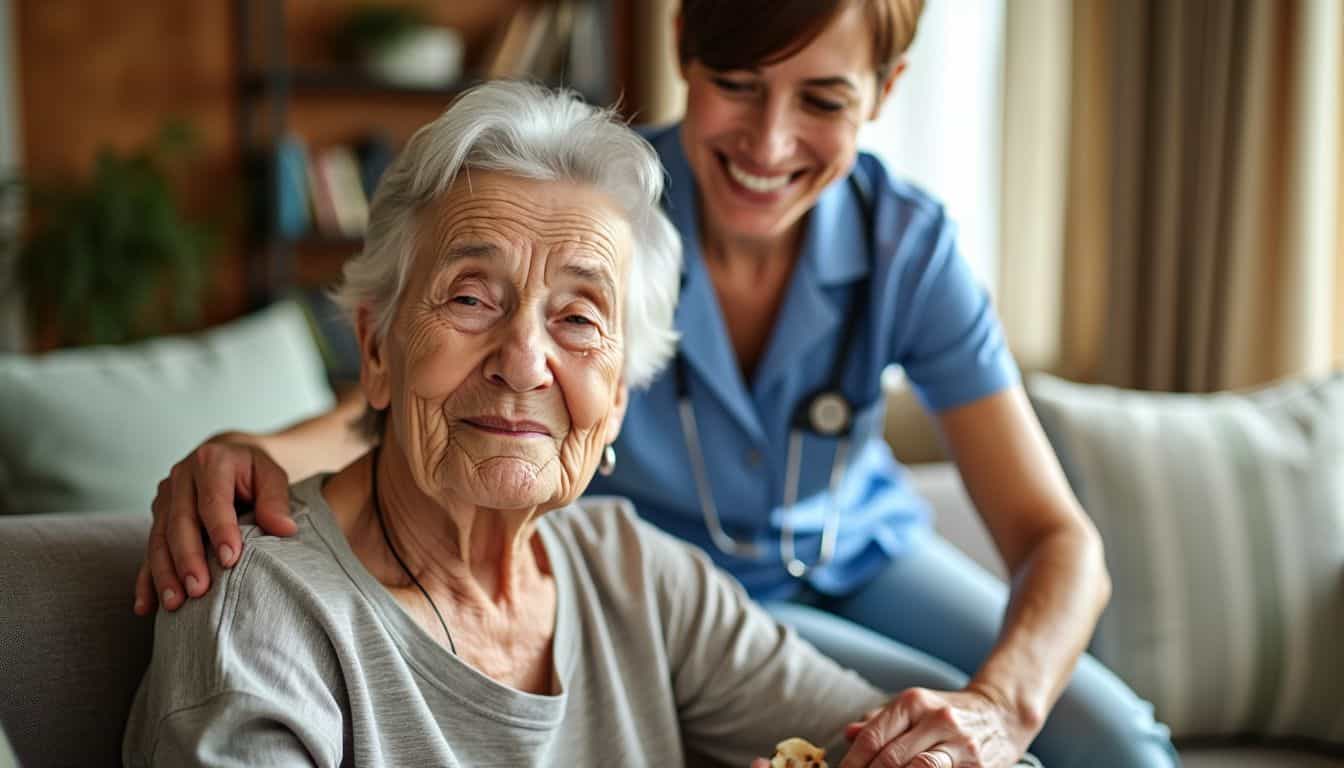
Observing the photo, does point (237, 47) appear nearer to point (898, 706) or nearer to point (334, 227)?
point (334, 227)

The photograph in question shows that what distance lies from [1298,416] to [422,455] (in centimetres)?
160

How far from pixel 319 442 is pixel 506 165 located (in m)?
0.50

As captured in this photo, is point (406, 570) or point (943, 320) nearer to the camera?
point (406, 570)

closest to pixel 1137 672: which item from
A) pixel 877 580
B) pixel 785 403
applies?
pixel 877 580

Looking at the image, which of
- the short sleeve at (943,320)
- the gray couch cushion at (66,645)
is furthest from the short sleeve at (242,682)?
the short sleeve at (943,320)

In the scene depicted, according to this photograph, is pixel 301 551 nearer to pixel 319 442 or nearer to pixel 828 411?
pixel 319 442

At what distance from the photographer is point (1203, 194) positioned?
3965 millimetres

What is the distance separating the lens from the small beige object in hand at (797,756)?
1.30 m

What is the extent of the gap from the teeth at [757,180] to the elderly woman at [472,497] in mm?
289

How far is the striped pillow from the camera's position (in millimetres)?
1959

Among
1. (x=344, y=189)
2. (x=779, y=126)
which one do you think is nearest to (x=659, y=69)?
(x=344, y=189)

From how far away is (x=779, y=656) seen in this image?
1459 millimetres

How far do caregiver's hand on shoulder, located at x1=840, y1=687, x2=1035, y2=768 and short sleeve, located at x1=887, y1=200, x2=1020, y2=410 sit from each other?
19.2 inches

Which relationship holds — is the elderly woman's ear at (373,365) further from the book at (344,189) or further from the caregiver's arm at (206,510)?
the book at (344,189)
